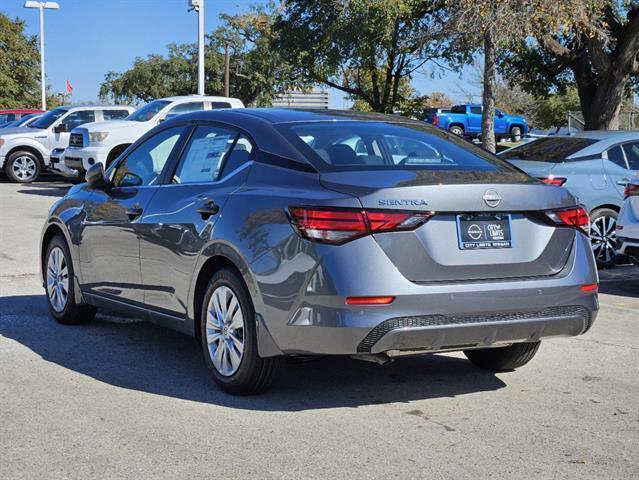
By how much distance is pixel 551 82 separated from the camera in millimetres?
32250

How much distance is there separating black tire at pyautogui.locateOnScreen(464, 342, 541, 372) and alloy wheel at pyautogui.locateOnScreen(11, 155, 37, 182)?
19.7 m

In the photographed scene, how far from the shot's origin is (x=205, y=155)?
20.1 feet

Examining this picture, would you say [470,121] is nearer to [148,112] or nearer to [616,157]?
[148,112]

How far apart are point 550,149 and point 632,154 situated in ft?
3.23

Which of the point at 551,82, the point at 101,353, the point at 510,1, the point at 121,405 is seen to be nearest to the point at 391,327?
the point at 121,405

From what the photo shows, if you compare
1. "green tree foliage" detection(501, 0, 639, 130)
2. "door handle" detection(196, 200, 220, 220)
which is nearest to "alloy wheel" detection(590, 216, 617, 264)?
"door handle" detection(196, 200, 220, 220)

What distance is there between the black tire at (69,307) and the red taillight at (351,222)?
305cm

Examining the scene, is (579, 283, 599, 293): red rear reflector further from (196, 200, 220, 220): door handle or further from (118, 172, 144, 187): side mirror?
(118, 172, 144, 187): side mirror

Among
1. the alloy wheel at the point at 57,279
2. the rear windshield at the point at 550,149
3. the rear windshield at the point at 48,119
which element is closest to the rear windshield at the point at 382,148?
the alloy wheel at the point at 57,279

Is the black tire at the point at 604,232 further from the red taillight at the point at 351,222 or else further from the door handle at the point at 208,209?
the red taillight at the point at 351,222

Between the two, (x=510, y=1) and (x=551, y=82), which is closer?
(x=510, y=1)

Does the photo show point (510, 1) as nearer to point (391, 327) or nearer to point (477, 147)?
point (477, 147)

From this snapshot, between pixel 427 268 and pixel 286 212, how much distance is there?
2.60 feet

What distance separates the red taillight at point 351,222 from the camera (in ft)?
15.9
